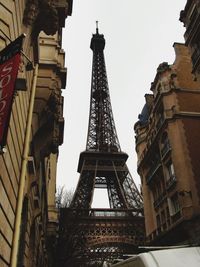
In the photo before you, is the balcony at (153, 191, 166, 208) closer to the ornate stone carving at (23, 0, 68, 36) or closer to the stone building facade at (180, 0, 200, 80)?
the stone building facade at (180, 0, 200, 80)

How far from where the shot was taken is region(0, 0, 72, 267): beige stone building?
23.0ft

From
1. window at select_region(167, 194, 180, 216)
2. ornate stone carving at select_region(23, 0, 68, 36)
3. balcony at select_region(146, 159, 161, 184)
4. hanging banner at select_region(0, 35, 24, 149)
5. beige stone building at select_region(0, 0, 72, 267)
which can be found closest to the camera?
hanging banner at select_region(0, 35, 24, 149)

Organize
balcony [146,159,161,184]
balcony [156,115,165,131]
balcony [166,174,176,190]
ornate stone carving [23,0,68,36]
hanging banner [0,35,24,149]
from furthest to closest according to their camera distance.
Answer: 1. balcony [146,159,161,184]
2. balcony [156,115,165,131]
3. balcony [166,174,176,190]
4. ornate stone carving [23,0,68,36]
5. hanging banner [0,35,24,149]

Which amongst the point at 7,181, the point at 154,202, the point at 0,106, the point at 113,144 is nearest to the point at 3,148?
the point at 0,106

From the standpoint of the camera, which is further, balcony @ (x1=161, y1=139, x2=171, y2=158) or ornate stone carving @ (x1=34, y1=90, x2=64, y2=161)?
balcony @ (x1=161, y1=139, x2=171, y2=158)

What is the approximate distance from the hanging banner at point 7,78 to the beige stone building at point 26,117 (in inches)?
21.2

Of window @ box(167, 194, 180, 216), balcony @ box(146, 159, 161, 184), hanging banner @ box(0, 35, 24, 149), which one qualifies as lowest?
hanging banner @ box(0, 35, 24, 149)

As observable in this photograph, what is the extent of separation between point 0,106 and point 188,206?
22087 mm

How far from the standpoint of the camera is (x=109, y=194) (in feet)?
219

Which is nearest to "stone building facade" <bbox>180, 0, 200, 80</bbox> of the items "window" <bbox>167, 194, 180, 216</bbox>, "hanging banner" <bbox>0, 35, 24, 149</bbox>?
"window" <bbox>167, 194, 180, 216</bbox>

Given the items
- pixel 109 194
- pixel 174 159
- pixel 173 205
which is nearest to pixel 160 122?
pixel 174 159

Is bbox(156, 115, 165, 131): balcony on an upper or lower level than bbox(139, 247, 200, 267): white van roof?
upper

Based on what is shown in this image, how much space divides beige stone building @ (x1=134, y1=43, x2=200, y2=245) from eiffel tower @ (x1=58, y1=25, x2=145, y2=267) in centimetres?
1143

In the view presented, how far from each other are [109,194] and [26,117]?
5825 cm
